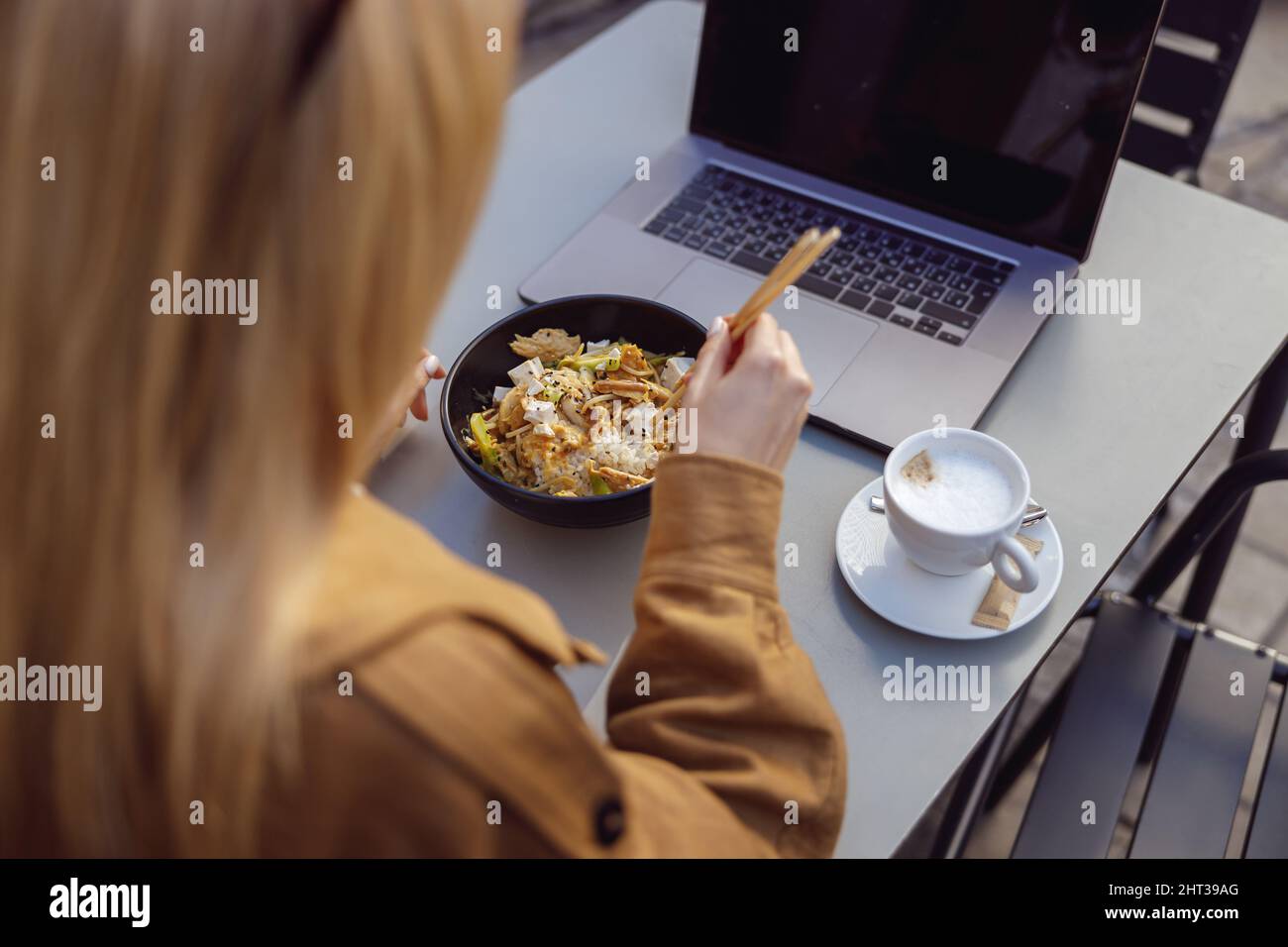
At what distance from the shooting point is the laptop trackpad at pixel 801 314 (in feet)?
3.12

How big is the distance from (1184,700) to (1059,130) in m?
0.58

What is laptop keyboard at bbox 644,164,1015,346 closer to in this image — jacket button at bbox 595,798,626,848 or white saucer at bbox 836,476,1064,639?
white saucer at bbox 836,476,1064,639

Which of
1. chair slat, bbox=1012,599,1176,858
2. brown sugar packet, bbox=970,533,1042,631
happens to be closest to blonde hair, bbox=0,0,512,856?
brown sugar packet, bbox=970,533,1042,631

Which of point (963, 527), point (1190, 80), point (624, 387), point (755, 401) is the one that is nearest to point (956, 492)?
point (963, 527)

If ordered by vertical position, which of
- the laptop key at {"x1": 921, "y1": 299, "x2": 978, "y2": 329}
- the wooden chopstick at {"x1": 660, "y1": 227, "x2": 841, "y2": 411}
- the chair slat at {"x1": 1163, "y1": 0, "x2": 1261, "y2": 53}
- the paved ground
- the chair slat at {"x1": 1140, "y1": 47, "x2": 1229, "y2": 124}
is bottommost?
the paved ground

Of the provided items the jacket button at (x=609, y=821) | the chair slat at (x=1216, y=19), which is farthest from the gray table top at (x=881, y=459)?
the chair slat at (x=1216, y=19)

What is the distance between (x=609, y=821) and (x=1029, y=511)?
488 millimetres

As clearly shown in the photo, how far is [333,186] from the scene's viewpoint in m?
0.41

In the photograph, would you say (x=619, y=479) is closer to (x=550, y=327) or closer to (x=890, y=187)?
(x=550, y=327)

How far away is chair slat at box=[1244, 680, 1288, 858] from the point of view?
92 cm

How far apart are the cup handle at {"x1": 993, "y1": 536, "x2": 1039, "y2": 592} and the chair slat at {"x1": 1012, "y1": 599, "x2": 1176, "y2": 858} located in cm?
32

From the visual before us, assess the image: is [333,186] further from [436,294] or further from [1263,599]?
[1263,599]
